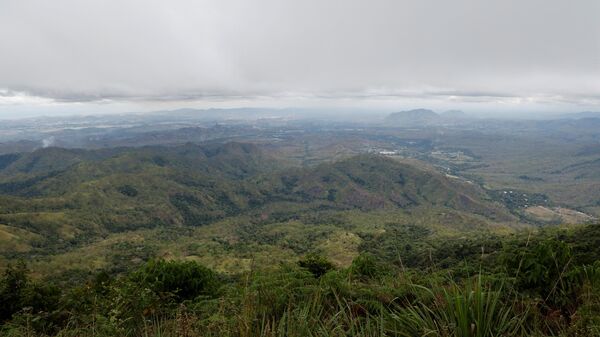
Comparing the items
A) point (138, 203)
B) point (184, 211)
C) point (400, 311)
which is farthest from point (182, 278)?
point (138, 203)

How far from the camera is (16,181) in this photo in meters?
200

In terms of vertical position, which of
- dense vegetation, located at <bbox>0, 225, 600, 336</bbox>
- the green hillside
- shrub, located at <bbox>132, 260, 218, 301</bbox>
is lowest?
the green hillside

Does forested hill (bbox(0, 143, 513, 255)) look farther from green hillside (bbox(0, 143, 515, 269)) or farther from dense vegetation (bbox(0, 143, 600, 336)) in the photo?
dense vegetation (bbox(0, 143, 600, 336))

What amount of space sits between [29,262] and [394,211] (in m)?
140

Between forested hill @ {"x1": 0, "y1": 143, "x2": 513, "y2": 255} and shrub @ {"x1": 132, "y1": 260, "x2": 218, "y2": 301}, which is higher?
shrub @ {"x1": 132, "y1": 260, "x2": 218, "y2": 301}

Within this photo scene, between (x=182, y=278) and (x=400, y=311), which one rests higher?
(x=400, y=311)

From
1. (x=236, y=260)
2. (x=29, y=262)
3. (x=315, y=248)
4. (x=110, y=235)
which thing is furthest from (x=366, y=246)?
(x=110, y=235)

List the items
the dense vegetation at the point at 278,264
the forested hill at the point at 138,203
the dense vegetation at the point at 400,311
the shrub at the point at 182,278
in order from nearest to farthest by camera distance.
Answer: the dense vegetation at the point at 400,311, the dense vegetation at the point at 278,264, the shrub at the point at 182,278, the forested hill at the point at 138,203

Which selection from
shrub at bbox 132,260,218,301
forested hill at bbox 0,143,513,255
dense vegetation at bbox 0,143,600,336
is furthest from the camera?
forested hill at bbox 0,143,513,255

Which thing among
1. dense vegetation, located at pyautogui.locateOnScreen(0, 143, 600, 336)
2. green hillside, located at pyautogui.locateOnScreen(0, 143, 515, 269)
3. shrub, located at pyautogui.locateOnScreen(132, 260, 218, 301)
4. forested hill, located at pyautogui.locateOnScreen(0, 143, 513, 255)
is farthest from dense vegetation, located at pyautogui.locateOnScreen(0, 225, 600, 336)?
forested hill, located at pyautogui.locateOnScreen(0, 143, 513, 255)

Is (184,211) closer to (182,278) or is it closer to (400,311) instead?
(182,278)

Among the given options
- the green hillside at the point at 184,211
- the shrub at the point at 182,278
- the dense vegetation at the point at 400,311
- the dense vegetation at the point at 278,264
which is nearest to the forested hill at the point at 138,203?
the green hillside at the point at 184,211

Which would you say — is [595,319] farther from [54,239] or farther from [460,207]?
[460,207]

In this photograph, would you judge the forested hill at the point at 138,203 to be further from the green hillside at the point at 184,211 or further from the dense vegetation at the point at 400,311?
the dense vegetation at the point at 400,311
